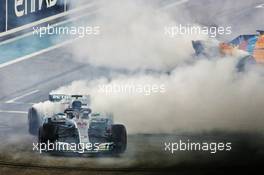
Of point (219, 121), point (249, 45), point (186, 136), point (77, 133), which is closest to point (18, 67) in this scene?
point (77, 133)

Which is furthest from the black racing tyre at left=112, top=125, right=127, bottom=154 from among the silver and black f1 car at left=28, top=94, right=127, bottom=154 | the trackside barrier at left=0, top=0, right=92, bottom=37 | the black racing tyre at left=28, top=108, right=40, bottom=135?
the trackside barrier at left=0, top=0, right=92, bottom=37

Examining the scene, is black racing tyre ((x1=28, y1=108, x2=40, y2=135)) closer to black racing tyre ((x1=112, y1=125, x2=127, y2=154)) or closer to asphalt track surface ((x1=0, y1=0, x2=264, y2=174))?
asphalt track surface ((x1=0, y1=0, x2=264, y2=174))

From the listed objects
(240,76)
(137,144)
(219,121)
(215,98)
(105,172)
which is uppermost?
(240,76)

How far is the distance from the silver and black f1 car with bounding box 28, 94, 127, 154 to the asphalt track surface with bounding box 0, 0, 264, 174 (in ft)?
0.18

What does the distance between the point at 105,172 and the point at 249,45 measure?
1048 mm

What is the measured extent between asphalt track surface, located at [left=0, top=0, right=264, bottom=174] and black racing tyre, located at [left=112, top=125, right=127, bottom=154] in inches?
1.2

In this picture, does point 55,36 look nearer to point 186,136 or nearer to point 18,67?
point 18,67

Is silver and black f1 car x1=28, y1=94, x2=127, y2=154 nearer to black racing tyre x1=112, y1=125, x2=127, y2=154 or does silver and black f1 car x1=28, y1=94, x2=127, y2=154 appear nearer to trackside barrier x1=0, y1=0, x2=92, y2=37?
black racing tyre x1=112, y1=125, x2=127, y2=154

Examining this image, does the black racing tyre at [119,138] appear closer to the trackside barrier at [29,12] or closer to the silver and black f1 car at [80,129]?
the silver and black f1 car at [80,129]

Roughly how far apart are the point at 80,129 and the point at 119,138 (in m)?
0.22

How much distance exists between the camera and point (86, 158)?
1.96 metres

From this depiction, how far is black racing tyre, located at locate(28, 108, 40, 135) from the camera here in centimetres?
196

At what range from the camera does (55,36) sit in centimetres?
196

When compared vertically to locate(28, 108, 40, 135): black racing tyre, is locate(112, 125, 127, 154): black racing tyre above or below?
below
